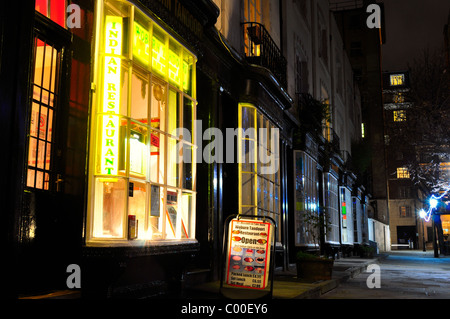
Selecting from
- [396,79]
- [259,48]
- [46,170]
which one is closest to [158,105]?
[46,170]

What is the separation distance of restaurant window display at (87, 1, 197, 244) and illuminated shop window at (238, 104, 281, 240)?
3.31 meters

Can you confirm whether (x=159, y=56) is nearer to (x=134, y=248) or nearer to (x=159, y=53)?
(x=159, y=53)

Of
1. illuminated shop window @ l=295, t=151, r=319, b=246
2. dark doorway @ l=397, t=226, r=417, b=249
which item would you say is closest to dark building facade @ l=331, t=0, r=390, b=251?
dark doorway @ l=397, t=226, r=417, b=249

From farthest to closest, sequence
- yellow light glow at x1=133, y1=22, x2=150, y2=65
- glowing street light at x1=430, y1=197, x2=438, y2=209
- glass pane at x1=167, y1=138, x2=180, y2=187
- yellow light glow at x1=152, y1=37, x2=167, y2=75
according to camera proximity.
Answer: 1. glowing street light at x1=430, y1=197, x2=438, y2=209
2. glass pane at x1=167, y1=138, x2=180, y2=187
3. yellow light glow at x1=152, y1=37, x2=167, y2=75
4. yellow light glow at x1=133, y1=22, x2=150, y2=65

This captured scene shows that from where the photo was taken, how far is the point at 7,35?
4922 mm

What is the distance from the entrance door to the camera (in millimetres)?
5664

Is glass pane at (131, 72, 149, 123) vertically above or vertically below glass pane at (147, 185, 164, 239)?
above

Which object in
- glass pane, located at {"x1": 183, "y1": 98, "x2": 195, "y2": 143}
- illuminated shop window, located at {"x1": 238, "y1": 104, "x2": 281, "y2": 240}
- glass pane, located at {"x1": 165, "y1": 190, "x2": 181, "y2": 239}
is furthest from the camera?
illuminated shop window, located at {"x1": 238, "y1": 104, "x2": 281, "y2": 240}

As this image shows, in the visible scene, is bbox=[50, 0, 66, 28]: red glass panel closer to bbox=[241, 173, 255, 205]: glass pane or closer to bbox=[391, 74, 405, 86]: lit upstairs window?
bbox=[241, 173, 255, 205]: glass pane

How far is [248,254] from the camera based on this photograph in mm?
7207

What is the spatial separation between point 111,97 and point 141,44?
1155mm
